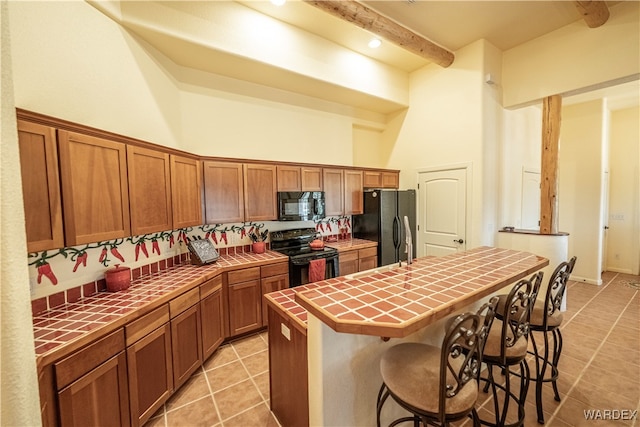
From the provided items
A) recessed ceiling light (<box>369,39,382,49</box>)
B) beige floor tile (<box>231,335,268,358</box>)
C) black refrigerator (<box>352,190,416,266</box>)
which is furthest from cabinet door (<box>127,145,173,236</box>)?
recessed ceiling light (<box>369,39,382,49</box>)

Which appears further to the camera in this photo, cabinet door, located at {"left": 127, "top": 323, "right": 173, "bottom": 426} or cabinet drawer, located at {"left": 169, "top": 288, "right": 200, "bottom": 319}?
cabinet drawer, located at {"left": 169, "top": 288, "right": 200, "bottom": 319}

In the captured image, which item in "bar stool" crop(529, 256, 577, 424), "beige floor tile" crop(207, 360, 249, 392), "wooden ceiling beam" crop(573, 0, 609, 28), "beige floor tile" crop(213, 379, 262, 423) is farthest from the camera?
"wooden ceiling beam" crop(573, 0, 609, 28)

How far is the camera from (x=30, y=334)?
876 mm

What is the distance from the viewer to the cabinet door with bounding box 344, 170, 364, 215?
13.9 ft

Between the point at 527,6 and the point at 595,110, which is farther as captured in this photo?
the point at 595,110

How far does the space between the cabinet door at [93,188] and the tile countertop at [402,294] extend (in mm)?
1337

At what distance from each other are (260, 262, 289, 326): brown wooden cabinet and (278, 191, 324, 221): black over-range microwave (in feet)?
2.36

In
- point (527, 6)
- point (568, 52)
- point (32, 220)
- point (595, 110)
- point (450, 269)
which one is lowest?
point (450, 269)

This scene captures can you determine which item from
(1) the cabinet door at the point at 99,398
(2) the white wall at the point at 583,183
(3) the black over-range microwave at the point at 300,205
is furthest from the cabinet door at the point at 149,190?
(2) the white wall at the point at 583,183

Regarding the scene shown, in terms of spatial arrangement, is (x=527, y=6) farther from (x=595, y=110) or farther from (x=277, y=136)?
(x=277, y=136)

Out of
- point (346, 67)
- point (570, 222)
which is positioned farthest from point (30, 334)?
point (570, 222)

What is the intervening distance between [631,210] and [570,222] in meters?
1.37

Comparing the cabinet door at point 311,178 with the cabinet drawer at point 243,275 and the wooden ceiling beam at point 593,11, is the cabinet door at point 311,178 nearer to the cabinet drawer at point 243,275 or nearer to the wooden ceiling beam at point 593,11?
the cabinet drawer at point 243,275

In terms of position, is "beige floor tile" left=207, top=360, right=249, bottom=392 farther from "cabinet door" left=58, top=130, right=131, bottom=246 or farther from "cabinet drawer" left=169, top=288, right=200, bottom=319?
"cabinet door" left=58, top=130, right=131, bottom=246
